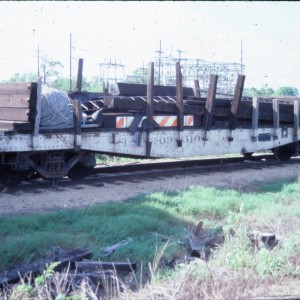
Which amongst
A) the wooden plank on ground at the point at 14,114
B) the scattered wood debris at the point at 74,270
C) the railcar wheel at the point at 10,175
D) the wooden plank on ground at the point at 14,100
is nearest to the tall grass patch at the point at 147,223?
the scattered wood debris at the point at 74,270

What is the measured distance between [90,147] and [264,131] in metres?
6.56

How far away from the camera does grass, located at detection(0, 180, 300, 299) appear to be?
470 centimetres

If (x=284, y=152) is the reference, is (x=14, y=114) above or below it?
above

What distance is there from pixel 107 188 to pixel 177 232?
3906 mm

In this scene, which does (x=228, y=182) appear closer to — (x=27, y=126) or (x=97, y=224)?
(x=27, y=126)

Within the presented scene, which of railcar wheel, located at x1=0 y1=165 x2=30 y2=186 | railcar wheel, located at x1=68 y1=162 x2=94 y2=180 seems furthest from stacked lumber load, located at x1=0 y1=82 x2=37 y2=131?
railcar wheel, located at x1=68 y1=162 x2=94 y2=180

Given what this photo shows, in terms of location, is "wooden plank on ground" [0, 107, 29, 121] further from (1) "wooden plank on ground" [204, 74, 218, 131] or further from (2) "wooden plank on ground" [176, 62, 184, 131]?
(1) "wooden plank on ground" [204, 74, 218, 131]

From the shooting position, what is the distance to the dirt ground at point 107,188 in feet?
28.6

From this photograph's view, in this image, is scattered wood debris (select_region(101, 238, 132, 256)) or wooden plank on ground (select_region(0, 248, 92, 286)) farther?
scattered wood debris (select_region(101, 238, 132, 256))

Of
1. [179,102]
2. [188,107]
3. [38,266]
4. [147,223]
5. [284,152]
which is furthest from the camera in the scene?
[284,152]

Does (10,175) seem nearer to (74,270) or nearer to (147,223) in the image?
(147,223)

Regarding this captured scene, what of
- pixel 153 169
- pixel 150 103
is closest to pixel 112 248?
pixel 150 103

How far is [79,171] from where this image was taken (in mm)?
11711

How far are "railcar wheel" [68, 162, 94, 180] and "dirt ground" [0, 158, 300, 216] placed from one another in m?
0.41
